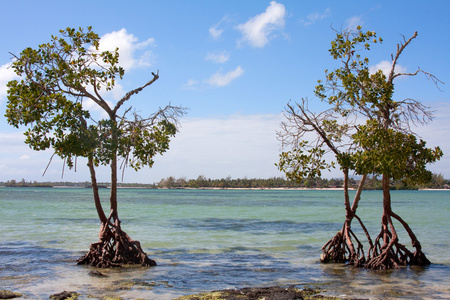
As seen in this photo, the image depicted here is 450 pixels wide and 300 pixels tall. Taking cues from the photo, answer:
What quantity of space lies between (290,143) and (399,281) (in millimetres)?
4665

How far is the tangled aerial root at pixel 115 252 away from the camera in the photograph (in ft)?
41.2

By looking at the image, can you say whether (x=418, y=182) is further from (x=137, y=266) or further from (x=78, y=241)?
(x=78, y=241)

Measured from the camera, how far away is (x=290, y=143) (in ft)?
44.3

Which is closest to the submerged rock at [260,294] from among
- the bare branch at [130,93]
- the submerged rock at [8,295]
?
the submerged rock at [8,295]

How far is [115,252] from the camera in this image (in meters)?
12.7

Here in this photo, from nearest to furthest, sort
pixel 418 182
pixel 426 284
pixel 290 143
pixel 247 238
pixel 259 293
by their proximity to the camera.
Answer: pixel 259 293, pixel 426 284, pixel 418 182, pixel 290 143, pixel 247 238

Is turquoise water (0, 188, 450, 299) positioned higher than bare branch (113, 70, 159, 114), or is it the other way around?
bare branch (113, 70, 159, 114)

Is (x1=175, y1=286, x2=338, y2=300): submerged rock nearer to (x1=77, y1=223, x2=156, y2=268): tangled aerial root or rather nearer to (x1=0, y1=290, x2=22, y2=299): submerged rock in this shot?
(x1=0, y1=290, x2=22, y2=299): submerged rock

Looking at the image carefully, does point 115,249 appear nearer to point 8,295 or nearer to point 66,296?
point 66,296

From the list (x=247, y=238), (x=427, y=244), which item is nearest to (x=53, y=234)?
(x=247, y=238)

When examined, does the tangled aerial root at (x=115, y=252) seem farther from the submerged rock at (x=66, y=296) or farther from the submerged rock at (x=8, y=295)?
the submerged rock at (x=8, y=295)

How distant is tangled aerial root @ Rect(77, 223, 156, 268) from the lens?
12.6 meters

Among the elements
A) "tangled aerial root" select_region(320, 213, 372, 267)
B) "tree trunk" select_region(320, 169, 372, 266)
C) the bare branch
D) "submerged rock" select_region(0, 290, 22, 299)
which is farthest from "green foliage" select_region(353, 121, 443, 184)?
"submerged rock" select_region(0, 290, 22, 299)

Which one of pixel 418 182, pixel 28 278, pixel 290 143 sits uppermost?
pixel 290 143
